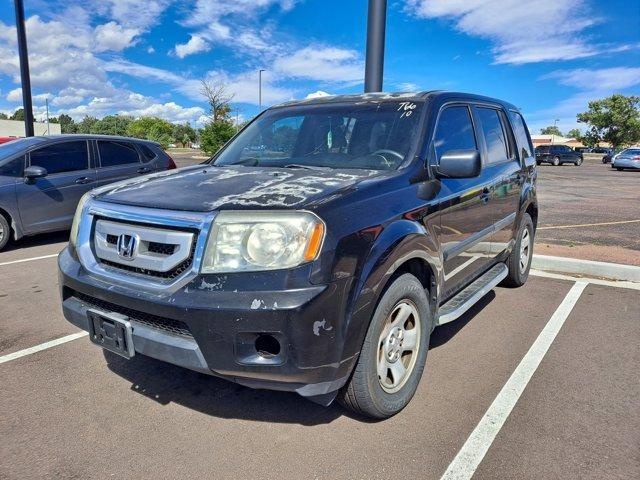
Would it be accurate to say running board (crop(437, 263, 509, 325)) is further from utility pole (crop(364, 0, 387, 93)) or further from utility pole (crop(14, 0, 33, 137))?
utility pole (crop(14, 0, 33, 137))

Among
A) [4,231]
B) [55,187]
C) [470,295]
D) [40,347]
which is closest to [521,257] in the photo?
[470,295]

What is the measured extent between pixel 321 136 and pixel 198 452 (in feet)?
7.39

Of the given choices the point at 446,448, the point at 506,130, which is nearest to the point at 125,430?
the point at 446,448

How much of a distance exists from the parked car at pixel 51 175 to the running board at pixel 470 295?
6089mm

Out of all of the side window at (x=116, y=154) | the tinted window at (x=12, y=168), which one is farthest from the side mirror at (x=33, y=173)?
the side window at (x=116, y=154)

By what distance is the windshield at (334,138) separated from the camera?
322 cm

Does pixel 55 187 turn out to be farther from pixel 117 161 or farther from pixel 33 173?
pixel 117 161

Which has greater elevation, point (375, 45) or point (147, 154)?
point (375, 45)

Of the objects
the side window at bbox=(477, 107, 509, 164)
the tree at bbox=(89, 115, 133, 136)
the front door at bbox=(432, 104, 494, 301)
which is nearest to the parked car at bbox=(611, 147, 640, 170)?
the side window at bbox=(477, 107, 509, 164)

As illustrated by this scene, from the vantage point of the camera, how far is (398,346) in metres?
2.77

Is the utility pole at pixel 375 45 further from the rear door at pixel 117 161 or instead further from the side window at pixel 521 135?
the rear door at pixel 117 161

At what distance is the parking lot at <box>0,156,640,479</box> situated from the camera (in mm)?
2355

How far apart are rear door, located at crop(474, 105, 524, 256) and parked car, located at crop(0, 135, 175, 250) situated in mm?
5932

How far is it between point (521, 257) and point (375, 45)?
4042mm
